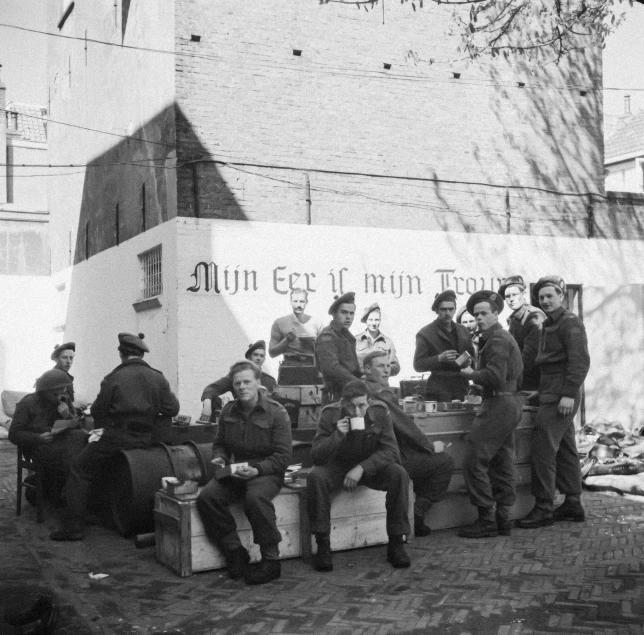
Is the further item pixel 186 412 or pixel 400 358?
pixel 400 358

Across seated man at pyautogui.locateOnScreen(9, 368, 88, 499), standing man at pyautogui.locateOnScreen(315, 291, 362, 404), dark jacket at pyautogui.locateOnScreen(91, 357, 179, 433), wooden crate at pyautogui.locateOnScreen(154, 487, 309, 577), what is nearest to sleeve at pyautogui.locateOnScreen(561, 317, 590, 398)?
standing man at pyautogui.locateOnScreen(315, 291, 362, 404)

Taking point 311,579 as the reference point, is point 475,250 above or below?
above

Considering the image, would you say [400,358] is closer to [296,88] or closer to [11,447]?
[296,88]

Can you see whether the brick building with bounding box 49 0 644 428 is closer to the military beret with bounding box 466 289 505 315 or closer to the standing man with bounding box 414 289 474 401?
the standing man with bounding box 414 289 474 401

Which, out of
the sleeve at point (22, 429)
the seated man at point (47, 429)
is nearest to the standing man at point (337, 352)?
the seated man at point (47, 429)

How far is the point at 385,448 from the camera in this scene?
6.55m

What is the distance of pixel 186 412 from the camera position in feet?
41.4

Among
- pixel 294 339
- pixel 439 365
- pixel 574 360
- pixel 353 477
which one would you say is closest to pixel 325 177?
pixel 294 339

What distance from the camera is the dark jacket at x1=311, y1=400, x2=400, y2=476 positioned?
6445mm

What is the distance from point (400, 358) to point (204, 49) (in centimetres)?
578

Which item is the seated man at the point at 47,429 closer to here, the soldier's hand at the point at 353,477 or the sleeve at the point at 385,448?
the soldier's hand at the point at 353,477

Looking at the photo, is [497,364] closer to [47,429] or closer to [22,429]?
[47,429]

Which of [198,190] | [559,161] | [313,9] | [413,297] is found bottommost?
[413,297]

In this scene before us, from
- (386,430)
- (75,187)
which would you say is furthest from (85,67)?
(386,430)
